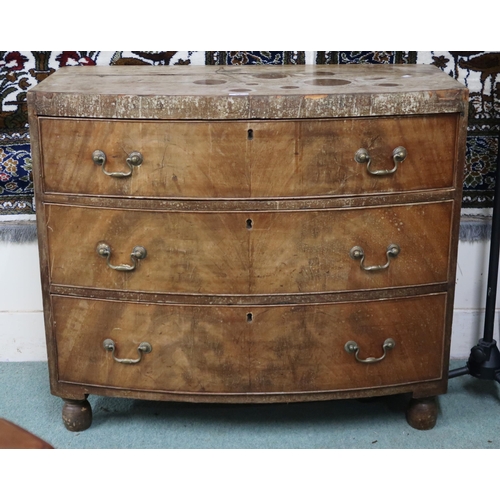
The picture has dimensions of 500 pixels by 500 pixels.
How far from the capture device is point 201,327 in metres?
2.22

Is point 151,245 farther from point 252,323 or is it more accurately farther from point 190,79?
point 190,79

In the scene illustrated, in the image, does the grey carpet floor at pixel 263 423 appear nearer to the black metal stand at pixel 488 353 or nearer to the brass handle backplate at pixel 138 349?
the black metal stand at pixel 488 353

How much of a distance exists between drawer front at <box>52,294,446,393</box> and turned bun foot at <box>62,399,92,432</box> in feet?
0.46

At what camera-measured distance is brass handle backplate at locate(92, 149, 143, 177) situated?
2.08 metres

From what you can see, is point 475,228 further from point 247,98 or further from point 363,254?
point 247,98

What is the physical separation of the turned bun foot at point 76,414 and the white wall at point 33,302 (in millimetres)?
451

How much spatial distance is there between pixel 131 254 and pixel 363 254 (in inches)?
22.8

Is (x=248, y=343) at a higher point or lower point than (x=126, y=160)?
lower

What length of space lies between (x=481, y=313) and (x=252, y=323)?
96 cm

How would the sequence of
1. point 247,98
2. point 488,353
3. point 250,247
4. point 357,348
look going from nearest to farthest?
Answer: point 247,98, point 250,247, point 357,348, point 488,353

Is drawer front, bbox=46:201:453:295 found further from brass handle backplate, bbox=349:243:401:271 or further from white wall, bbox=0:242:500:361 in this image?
white wall, bbox=0:242:500:361

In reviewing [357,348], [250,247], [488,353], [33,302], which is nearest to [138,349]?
[250,247]

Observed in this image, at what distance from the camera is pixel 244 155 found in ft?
6.77

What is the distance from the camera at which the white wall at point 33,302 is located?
2.74m
